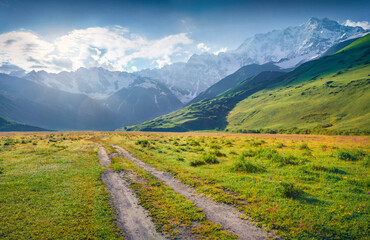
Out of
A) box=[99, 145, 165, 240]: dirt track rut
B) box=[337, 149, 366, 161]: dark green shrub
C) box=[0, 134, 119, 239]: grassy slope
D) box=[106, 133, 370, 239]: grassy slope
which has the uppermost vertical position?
box=[0, 134, 119, 239]: grassy slope

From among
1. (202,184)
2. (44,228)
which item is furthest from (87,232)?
(202,184)

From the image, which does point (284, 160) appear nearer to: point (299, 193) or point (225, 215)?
point (299, 193)

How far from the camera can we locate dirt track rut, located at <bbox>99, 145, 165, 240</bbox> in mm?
9891

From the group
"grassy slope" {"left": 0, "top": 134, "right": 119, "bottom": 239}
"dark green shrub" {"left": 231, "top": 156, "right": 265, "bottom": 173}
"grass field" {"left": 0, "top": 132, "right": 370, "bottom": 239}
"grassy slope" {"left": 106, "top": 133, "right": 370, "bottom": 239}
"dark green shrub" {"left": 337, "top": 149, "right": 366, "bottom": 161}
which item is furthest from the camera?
"dark green shrub" {"left": 337, "top": 149, "right": 366, "bottom": 161}

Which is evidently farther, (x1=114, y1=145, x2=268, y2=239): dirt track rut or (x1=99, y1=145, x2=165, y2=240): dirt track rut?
(x1=99, y1=145, x2=165, y2=240): dirt track rut

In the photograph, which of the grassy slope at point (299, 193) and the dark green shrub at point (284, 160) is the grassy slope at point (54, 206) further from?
the dark green shrub at point (284, 160)

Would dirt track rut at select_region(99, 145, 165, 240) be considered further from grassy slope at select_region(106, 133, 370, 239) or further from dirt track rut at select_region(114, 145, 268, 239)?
grassy slope at select_region(106, 133, 370, 239)

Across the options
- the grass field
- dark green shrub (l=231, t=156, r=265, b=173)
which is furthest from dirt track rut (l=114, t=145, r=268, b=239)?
dark green shrub (l=231, t=156, r=265, b=173)

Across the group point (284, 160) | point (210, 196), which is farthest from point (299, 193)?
point (284, 160)

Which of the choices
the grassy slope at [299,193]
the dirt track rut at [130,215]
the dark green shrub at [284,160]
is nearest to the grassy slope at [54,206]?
the dirt track rut at [130,215]

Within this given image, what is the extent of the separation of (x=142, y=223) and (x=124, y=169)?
13.4 meters

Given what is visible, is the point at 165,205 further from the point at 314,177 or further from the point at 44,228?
the point at 314,177

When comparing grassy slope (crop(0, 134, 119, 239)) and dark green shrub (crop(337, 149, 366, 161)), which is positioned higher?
grassy slope (crop(0, 134, 119, 239))

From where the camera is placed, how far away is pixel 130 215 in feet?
39.1
